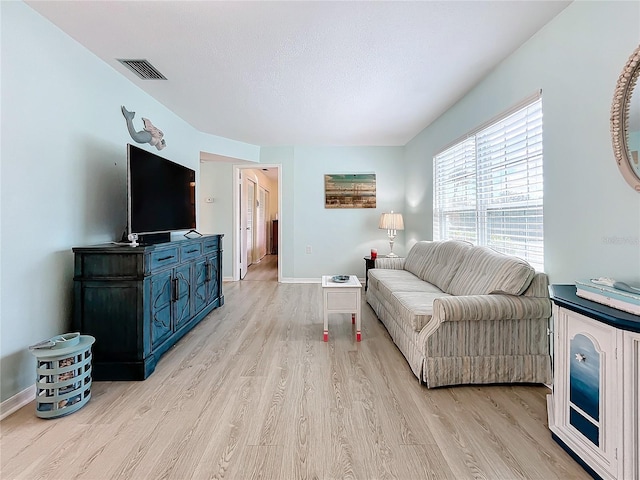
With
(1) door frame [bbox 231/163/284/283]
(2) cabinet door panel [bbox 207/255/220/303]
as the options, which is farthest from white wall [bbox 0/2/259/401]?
(1) door frame [bbox 231/163/284/283]

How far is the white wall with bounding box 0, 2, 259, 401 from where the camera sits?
→ 1806 millimetres

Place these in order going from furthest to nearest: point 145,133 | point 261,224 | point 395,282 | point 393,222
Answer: point 261,224
point 393,222
point 395,282
point 145,133

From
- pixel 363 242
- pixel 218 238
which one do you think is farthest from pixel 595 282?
pixel 363 242

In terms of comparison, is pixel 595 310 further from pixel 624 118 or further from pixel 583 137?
pixel 583 137

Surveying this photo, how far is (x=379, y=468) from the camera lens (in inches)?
54.4

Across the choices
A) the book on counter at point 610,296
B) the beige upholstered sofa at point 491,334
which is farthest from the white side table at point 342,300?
the book on counter at point 610,296

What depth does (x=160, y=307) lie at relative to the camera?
2.46 meters

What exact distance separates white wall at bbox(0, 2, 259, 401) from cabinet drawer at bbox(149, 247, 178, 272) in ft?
1.85

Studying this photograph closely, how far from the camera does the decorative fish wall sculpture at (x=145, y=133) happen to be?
2828mm

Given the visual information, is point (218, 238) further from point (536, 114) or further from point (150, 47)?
point (536, 114)

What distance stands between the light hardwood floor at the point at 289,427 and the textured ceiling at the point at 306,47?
2.36 metres

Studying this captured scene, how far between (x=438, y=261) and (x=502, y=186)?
1.00m

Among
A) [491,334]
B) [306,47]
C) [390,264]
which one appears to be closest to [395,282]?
[390,264]

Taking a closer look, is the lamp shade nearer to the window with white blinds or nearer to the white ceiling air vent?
the window with white blinds
